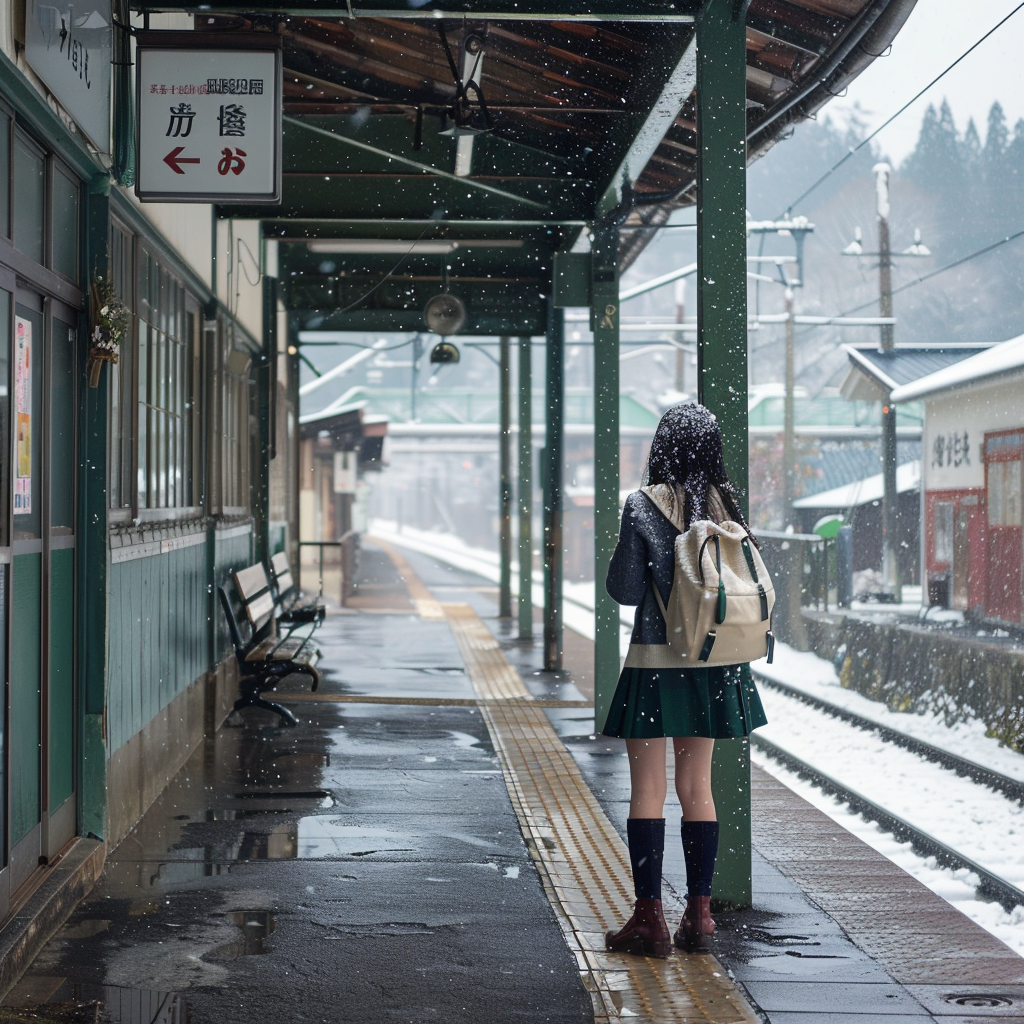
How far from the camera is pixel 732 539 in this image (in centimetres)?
405

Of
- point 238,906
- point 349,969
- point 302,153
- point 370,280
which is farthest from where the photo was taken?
point 370,280

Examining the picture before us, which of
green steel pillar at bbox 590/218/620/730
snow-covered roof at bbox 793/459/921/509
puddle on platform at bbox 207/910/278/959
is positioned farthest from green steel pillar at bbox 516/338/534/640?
snow-covered roof at bbox 793/459/921/509

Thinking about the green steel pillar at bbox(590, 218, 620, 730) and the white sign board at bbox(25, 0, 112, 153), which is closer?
the white sign board at bbox(25, 0, 112, 153)

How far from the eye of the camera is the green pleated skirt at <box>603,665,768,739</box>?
4.07m

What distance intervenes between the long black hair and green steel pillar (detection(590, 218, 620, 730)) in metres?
4.27

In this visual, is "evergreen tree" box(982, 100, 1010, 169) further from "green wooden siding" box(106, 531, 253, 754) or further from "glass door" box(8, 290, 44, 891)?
"glass door" box(8, 290, 44, 891)

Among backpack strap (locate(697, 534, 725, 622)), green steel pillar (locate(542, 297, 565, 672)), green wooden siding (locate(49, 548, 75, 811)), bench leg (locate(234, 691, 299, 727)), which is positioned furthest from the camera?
green steel pillar (locate(542, 297, 565, 672))

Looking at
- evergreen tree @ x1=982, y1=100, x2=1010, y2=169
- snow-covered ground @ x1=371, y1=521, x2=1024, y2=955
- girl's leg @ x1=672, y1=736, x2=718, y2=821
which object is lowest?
snow-covered ground @ x1=371, y1=521, x2=1024, y2=955

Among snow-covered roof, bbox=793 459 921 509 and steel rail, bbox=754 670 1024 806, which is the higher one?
snow-covered roof, bbox=793 459 921 509

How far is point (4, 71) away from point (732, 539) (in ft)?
8.25

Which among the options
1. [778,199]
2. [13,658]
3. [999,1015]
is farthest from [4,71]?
[778,199]

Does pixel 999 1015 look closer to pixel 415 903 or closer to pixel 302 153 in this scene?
pixel 415 903

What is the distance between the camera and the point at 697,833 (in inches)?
165

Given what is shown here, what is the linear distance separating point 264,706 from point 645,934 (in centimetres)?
497
